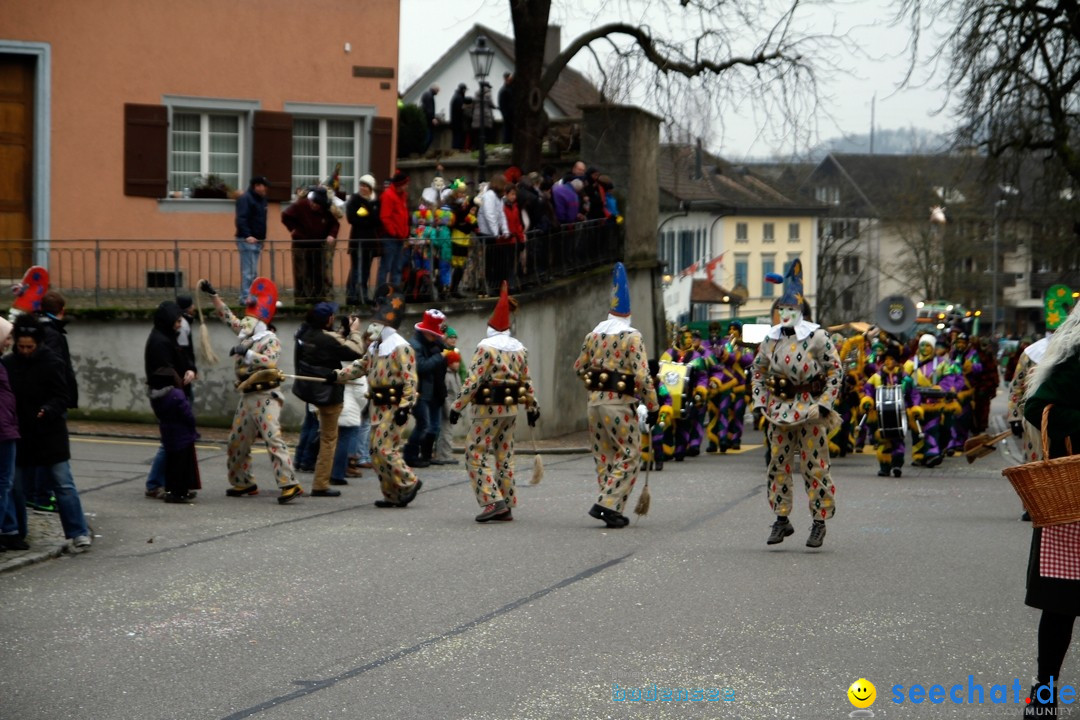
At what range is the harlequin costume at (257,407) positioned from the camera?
14.2 m

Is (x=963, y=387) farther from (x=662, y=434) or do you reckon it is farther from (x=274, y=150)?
(x=274, y=150)

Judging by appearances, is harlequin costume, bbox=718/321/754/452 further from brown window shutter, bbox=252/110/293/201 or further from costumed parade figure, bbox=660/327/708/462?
brown window shutter, bbox=252/110/293/201

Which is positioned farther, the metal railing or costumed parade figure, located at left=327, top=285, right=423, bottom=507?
the metal railing

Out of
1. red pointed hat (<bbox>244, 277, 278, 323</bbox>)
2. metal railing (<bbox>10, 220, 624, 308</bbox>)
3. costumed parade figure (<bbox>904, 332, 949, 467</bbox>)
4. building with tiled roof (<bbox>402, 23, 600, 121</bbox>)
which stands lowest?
costumed parade figure (<bbox>904, 332, 949, 467</bbox>)

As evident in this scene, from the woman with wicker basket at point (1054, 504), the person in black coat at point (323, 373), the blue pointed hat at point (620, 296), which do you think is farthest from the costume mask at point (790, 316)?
the person in black coat at point (323, 373)

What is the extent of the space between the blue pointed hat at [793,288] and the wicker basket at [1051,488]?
5.07m

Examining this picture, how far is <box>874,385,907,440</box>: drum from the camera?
1841 cm

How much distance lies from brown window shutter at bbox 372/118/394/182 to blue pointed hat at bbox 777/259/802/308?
14011 millimetres

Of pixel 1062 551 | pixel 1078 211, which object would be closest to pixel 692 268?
pixel 1078 211

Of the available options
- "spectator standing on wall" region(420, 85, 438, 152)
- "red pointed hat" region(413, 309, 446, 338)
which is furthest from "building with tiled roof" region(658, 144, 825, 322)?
"red pointed hat" region(413, 309, 446, 338)

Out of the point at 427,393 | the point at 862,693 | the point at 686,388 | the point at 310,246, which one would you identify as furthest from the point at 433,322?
the point at 862,693

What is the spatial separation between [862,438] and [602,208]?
23.9 ft

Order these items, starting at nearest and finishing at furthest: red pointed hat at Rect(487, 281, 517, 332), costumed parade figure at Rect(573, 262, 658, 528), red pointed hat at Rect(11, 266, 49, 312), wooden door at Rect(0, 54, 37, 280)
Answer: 1. costumed parade figure at Rect(573, 262, 658, 528)
2. red pointed hat at Rect(11, 266, 49, 312)
3. red pointed hat at Rect(487, 281, 517, 332)
4. wooden door at Rect(0, 54, 37, 280)

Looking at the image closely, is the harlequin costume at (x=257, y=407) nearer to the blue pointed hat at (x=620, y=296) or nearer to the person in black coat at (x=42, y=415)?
the person in black coat at (x=42, y=415)
